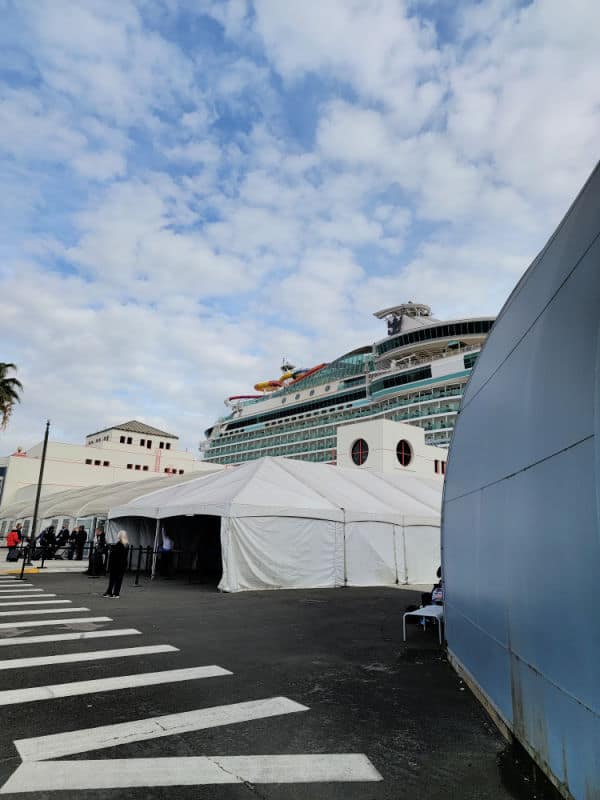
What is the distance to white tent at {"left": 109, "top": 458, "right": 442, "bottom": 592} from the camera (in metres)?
14.7

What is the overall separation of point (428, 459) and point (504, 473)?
99.4ft

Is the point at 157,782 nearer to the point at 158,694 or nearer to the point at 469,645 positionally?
the point at 158,694

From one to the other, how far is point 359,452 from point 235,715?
27.3 meters

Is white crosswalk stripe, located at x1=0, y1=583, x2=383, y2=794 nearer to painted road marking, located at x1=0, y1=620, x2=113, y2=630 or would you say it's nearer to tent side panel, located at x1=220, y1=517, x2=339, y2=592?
painted road marking, located at x1=0, y1=620, x2=113, y2=630

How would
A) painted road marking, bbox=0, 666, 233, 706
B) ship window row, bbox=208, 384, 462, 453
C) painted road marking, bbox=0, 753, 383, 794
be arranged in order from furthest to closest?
ship window row, bbox=208, 384, 462, 453 → painted road marking, bbox=0, 666, 233, 706 → painted road marking, bbox=0, 753, 383, 794

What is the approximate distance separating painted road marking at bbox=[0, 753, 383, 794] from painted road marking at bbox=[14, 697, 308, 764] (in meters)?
0.26

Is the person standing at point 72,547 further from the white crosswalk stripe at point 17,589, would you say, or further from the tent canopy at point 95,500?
the white crosswalk stripe at point 17,589

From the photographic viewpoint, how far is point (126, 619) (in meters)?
9.43

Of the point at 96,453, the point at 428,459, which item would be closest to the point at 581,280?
the point at 428,459

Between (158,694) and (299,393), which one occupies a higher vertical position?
(299,393)

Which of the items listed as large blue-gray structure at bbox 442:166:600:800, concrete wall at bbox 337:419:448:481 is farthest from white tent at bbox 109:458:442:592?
large blue-gray structure at bbox 442:166:600:800

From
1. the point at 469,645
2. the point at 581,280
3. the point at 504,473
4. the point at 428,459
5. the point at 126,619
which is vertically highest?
the point at 428,459

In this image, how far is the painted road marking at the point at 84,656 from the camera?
19.9 ft

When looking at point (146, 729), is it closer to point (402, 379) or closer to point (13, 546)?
point (13, 546)
